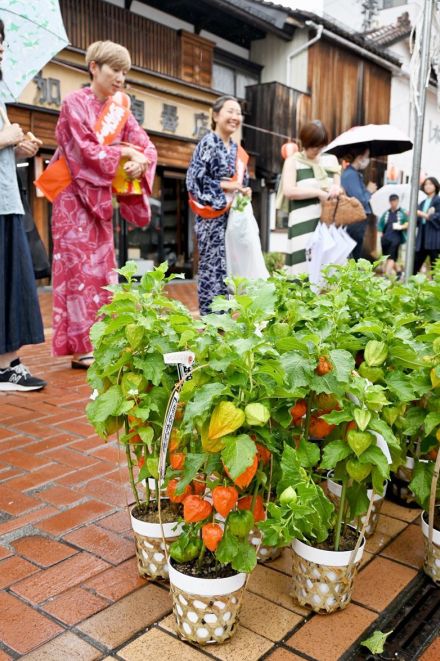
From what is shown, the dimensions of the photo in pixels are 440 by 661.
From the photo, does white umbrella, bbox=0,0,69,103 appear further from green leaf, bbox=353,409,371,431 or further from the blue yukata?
green leaf, bbox=353,409,371,431

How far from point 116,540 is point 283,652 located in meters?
0.82

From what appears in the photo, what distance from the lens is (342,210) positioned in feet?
16.5

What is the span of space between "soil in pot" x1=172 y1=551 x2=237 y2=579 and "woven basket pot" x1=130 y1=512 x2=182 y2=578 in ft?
0.54

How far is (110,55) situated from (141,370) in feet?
10.5

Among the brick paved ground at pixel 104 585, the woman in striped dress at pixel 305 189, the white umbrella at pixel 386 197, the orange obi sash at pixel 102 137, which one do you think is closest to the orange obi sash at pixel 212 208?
the woman in striped dress at pixel 305 189

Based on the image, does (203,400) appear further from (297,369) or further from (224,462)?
(297,369)

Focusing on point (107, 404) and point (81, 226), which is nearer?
point (107, 404)

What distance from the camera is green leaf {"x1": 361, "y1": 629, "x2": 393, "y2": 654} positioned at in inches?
68.0

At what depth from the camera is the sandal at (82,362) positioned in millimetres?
4879

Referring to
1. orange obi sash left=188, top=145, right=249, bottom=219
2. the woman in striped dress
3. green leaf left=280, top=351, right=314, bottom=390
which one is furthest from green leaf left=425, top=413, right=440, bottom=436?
the woman in striped dress

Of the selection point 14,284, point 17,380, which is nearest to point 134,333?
point 14,284

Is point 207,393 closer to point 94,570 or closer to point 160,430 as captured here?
point 160,430

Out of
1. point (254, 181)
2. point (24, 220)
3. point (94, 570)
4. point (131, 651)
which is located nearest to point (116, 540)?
point (94, 570)

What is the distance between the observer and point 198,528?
1762 mm
